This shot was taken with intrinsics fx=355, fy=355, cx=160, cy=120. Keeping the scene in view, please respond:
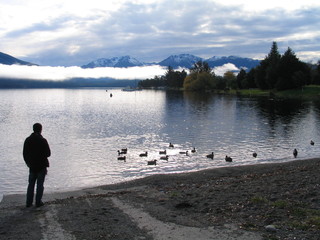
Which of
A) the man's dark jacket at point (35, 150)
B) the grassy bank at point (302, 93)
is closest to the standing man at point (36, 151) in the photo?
the man's dark jacket at point (35, 150)

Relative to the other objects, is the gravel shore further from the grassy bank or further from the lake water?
the grassy bank

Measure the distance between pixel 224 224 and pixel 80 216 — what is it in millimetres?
5466

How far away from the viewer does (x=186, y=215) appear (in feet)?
43.4

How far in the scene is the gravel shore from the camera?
11070 mm

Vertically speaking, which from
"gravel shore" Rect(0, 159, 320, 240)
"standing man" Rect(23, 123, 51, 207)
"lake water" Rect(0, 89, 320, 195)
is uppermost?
"standing man" Rect(23, 123, 51, 207)

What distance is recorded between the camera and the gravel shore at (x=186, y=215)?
436 inches

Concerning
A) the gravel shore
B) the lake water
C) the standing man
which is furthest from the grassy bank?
the standing man

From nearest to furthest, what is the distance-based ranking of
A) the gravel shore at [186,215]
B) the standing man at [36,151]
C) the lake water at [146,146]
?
the gravel shore at [186,215] → the standing man at [36,151] → the lake water at [146,146]

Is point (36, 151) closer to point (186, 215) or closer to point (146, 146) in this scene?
point (186, 215)

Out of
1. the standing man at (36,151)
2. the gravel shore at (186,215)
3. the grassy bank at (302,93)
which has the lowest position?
the gravel shore at (186,215)

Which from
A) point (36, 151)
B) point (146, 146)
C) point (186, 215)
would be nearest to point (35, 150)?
point (36, 151)

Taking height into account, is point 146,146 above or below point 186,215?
below

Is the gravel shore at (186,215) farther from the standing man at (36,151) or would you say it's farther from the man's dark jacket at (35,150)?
the man's dark jacket at (35,150)

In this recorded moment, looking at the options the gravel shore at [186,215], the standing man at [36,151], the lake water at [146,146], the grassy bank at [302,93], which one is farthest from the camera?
the grassy bank at [302,93]
